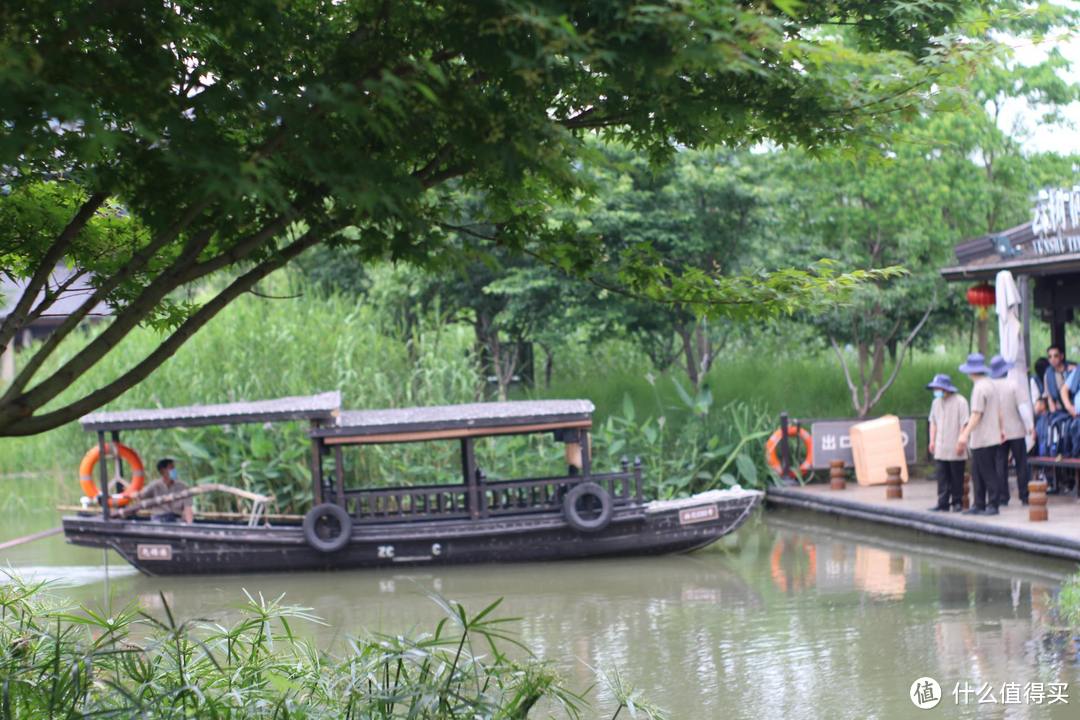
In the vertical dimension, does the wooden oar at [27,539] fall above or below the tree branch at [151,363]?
below

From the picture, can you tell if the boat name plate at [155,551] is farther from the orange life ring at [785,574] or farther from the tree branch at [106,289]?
the tree branch at [106,289]

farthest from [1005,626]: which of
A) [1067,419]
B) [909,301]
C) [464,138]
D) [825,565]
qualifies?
[909,301]

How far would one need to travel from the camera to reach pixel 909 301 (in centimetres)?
2066

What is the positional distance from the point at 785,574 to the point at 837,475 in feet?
16.7

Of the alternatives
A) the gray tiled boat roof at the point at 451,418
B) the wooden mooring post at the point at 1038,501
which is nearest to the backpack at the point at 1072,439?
the wooden mooring post at the point at 1038,501

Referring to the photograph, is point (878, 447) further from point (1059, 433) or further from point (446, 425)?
point (446, 425)

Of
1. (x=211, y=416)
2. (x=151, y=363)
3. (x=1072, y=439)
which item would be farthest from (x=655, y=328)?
(x=151, y=363)

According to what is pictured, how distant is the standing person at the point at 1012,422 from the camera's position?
1483cm

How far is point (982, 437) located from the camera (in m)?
14.5

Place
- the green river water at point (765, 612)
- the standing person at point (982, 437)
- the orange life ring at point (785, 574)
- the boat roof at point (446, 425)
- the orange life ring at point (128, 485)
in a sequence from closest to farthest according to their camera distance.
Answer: the green river water at point (765, 612), the orange life ring at point (785, 574), the standing person at point (982, 437), the boat roof at point (446, 425), the orange life ring at point (128, 485)

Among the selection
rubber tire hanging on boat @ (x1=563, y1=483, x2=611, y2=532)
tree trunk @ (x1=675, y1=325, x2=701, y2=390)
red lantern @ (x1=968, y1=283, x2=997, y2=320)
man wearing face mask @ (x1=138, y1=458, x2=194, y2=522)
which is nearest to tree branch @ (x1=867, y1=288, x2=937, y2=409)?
red lantern @ (x1=968, y1=283, x2=997, y2=320)

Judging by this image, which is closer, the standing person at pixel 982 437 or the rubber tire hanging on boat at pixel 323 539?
the standing person at pixel 982 437

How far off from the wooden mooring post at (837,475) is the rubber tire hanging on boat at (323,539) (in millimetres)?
7488

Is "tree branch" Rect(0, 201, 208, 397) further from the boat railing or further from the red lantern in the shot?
the red lantern
